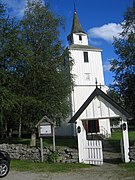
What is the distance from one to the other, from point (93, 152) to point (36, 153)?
11.8 feet

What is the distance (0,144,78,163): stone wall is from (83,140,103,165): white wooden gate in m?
0.65

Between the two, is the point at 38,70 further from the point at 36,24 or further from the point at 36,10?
the point at 36,10

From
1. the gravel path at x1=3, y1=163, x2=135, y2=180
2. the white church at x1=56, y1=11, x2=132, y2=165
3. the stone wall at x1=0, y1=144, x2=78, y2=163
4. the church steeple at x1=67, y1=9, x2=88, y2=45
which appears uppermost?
the church steeple at x1=67, y1=9, x2=88, y2=45

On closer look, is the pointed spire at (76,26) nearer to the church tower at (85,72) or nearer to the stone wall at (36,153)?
the church tower at (85,72)

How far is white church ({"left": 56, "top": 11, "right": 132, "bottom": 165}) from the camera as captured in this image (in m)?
14.4

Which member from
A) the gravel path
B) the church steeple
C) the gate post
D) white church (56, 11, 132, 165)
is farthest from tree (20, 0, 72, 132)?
the church steeple

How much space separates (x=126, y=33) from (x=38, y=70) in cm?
694

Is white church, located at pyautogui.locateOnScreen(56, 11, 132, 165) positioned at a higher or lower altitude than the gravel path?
higher

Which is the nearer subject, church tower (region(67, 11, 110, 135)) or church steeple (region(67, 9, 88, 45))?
church tower (region(67, 11, 110, 135))

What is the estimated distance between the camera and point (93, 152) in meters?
14.3

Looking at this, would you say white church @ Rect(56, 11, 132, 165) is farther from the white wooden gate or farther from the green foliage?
the green foliage

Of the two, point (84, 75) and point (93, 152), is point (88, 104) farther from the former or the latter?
point (84, 75)

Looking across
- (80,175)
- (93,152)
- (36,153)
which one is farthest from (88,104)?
(80,175)

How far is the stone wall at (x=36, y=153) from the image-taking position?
14859mm
